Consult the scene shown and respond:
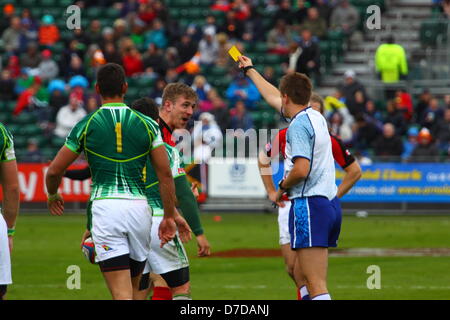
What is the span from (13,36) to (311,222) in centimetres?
2468

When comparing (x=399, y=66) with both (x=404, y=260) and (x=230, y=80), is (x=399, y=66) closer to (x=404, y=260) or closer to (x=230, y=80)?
(x=230, y=80)

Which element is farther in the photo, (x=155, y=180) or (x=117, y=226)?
(x=155, y=180)

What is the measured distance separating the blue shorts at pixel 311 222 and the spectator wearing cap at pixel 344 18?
21372 mm

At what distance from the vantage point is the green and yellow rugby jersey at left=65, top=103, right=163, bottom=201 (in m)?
7.78

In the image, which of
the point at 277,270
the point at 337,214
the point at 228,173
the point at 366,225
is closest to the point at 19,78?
the point at 228,173

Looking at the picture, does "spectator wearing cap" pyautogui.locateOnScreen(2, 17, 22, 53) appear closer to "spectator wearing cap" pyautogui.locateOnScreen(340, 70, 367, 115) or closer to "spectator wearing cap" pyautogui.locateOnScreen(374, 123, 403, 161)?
"spectator wearing cap" pyautogui.locateOnScreen(340, 70, 367, 115)

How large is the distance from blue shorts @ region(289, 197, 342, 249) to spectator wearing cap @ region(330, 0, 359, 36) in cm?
2137

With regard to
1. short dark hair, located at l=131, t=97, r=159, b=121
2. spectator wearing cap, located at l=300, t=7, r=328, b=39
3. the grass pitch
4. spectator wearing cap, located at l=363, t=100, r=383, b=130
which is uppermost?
spectator wearing cap, located at l=300, t=7, r=328, b=39

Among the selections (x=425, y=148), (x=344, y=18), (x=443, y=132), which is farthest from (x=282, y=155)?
(x=344, y=18)

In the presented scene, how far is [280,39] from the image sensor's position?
1174 inches

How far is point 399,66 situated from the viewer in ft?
88.4

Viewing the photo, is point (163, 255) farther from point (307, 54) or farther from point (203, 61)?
point (203, 61)

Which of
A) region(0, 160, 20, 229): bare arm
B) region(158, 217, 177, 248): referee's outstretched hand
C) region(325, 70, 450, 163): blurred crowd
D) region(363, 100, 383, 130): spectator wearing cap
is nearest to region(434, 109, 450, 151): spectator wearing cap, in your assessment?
region(325, 70, 450, 163): blurred crowd

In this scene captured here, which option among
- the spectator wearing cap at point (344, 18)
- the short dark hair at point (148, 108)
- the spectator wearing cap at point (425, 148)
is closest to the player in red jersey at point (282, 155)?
the short dark hair at point (148, 108)
